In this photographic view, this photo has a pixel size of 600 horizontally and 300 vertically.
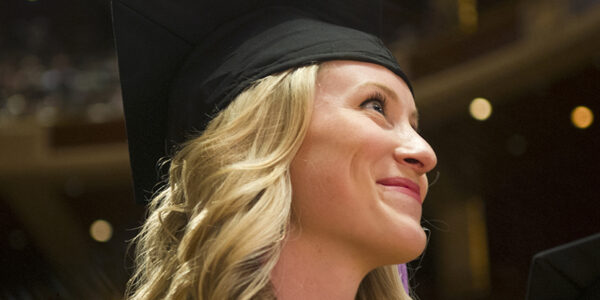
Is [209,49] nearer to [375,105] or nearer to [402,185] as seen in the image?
[375,105]

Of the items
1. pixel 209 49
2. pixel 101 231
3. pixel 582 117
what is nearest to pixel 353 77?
pixel 209 49

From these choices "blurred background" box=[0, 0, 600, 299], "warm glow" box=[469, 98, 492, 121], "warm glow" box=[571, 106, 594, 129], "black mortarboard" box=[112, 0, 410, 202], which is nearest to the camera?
"black mortarboard" box=[112, 0, 410, 202]

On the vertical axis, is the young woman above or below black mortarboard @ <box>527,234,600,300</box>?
above

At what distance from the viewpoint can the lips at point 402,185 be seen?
1.13 metres

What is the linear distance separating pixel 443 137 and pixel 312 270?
4.44 metres

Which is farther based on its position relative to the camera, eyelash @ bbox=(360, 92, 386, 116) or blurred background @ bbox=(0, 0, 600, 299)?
blurred background @ bbox=(0, 0, 600, 299)

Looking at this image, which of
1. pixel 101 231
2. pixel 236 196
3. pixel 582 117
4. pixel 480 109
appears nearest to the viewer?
pixel 236 196

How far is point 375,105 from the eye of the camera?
1178 millimetres

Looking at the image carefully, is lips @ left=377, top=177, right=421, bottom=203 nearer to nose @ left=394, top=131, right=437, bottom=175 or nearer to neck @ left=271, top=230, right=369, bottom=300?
nose @ left=394, top=131, right=437, bottom=175

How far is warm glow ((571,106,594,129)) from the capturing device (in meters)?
4.21

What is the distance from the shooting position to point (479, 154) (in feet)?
17.4

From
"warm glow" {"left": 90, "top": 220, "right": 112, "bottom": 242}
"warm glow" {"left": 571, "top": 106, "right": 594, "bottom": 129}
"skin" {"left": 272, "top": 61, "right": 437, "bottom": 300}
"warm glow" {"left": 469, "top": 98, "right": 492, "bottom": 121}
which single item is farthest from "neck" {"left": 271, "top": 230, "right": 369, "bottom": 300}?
"warm glow" {"left": 90, "top": 220, "right": 112, "bottom": 242}

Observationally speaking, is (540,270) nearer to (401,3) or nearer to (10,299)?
(10,299)

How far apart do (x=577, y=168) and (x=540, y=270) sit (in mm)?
3165
